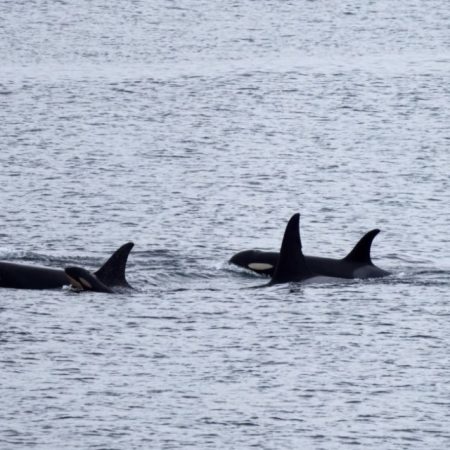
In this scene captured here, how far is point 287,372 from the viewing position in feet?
74.5

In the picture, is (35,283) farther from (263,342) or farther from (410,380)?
(410,380)

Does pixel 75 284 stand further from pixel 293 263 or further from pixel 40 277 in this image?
pixel 293 263

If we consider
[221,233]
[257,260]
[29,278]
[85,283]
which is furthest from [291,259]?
[221,233]

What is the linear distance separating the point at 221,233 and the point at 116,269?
7154mm

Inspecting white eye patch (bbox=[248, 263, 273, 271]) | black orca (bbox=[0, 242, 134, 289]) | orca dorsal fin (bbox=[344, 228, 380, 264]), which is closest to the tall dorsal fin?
black orca (bbox=[0, 242, 134, 289])

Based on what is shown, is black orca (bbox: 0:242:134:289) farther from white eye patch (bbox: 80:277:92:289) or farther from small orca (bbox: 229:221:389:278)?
small orca (bbox: 229:221:389:278)

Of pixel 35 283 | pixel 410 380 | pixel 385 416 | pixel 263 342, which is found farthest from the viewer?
pixel 35 283

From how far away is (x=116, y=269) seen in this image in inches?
1043

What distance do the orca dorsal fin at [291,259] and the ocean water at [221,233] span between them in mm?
221

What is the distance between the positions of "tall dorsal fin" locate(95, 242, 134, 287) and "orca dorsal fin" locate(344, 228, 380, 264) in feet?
12.4

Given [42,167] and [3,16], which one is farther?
[3,16]

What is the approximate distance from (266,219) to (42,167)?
318 inches

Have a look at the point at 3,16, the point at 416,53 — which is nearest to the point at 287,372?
the point at 416,53

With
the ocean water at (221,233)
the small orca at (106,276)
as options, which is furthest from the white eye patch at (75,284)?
the ocean water at (221,233)
